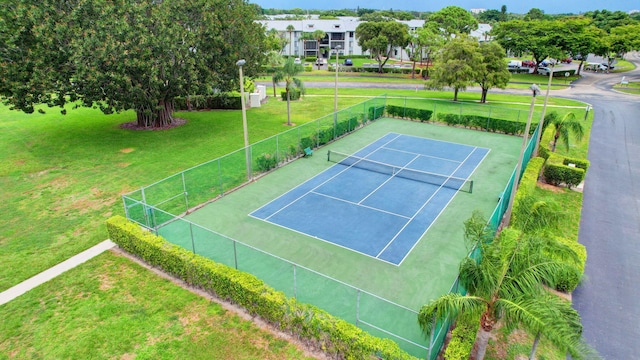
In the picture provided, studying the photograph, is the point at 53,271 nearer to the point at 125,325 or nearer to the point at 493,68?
the point at 125,325

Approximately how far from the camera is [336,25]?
8900 centimetres

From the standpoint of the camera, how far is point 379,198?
19.0m

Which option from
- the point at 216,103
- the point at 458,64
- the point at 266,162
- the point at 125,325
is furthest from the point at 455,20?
the point at 125,325

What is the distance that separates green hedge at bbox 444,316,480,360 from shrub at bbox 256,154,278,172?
14091mm

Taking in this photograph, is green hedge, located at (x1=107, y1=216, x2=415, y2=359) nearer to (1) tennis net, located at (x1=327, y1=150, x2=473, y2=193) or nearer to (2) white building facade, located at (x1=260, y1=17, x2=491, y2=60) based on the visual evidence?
(1) tennis net, located at (x1=327, y1=150, x2=473, y2=193)

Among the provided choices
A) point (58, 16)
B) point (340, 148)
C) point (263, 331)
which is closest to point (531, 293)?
point (263, 331)

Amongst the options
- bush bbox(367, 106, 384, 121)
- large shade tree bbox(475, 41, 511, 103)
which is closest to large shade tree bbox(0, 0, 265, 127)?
bush bbox(367, 106, 384, 121)

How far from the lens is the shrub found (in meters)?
21.6

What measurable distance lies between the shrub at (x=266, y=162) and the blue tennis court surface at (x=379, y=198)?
2.64 meters

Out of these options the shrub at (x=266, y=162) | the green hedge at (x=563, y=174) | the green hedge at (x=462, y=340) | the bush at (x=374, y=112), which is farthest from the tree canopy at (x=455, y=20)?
the green hedge at (x=462, y=340)

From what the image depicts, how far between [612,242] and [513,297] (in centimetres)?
1050

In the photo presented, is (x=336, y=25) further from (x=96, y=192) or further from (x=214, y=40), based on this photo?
(x=96, y=192)

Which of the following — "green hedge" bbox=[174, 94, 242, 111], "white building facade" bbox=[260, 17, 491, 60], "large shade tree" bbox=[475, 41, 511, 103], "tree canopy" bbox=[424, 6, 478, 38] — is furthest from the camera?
"white building facade" bbox=[260, 17, 491, 60]

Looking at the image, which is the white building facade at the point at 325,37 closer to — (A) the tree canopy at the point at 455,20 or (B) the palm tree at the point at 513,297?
(A) the tree canopy at the point at 455,20
